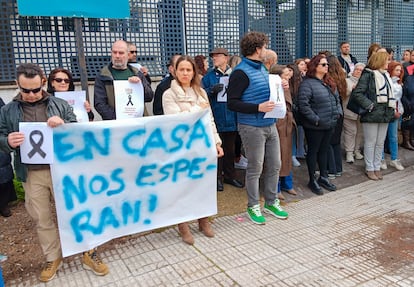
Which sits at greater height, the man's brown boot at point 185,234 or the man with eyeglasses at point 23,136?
the man with eyeglasses at point 23,136

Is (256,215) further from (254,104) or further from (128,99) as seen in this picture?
(128,99)

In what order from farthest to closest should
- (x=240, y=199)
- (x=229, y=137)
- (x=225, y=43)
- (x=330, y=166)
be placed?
(x=225, y=43) < (x=330, y=166) < (x=229, y=137) < (x=240, y=199)

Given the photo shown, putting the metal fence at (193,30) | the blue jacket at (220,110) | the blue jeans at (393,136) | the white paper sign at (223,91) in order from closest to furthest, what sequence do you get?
the metal fence at (193,30), the white paper sign at (223,91), the blue jacket at (220,110), the blue jeans at (393,136)

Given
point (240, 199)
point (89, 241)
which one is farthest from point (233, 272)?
point (240, 199)

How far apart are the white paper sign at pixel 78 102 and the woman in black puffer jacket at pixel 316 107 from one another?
2875 millimetres

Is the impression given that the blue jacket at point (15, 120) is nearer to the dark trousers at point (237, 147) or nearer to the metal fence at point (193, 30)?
the metal fence at point (193, 30)

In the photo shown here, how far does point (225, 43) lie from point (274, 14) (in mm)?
1360

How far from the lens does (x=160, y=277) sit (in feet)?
10.9

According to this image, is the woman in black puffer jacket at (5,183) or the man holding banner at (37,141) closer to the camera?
the man holding banner at (37,141)

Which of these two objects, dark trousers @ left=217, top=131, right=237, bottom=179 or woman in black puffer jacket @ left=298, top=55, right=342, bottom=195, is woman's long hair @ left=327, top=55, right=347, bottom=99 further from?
dark trousers @ left=217, top=131, right=237, bottom=179

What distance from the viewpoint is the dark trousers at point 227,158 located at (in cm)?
561

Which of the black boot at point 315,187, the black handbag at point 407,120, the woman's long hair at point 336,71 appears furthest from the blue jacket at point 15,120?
the black handbag at point 407,120

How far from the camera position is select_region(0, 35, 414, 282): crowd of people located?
329 centimetres

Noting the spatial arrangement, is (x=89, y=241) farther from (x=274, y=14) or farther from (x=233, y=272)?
(x=274, y=14)
